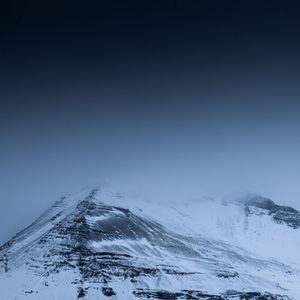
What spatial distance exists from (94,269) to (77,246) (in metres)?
17.6

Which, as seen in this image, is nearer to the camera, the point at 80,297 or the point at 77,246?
the point at 80,297

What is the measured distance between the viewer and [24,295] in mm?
133625

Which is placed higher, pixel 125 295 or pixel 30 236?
pixel 30 236

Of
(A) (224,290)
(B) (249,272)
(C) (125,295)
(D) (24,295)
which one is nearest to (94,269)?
(C) (125,295)

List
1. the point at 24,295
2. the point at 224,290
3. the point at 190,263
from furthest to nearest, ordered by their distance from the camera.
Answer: the point at 190,263
the point at 224,290
the point at 24,295

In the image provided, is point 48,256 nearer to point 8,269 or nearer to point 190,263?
point 8,269

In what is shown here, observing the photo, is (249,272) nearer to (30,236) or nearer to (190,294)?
(190,294)

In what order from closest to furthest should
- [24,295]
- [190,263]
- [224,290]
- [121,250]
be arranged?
[24,295] → [224,290] → [121,250] → [190,263]

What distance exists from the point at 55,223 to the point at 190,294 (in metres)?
74.1

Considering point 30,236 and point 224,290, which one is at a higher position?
point 30,236

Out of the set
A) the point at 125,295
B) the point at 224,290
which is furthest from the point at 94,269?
the point at 224,290

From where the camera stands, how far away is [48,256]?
162 metres

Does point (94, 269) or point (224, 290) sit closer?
point (94, 269)

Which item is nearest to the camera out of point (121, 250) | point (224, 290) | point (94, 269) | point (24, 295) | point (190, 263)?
point (24, 295)
